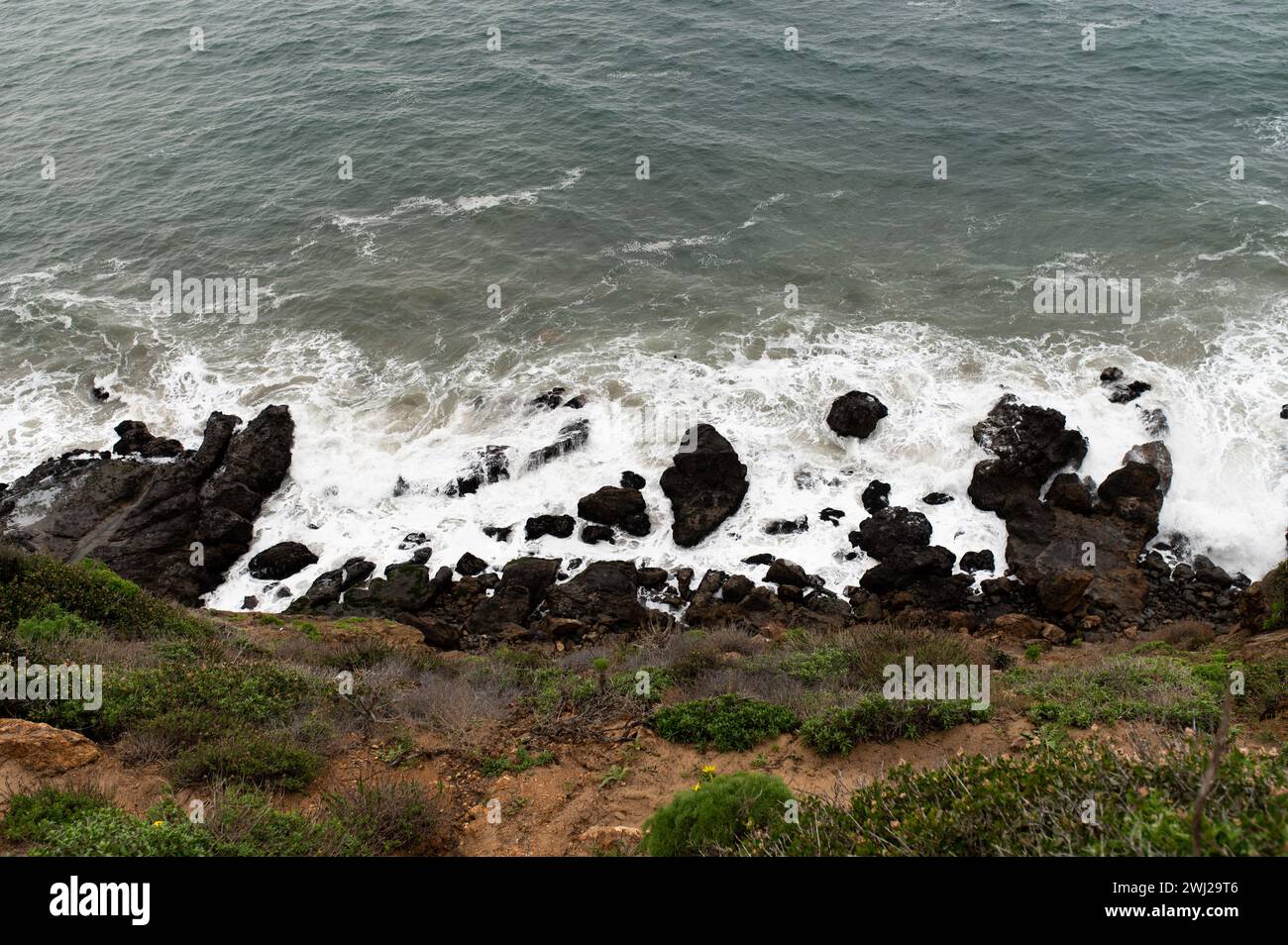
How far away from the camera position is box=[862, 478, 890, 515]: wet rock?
22.7 metres

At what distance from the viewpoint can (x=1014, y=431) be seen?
23.1 m

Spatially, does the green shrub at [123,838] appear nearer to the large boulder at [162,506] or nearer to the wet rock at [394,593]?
the wet rock at [394,593]

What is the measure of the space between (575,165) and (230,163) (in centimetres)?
1649

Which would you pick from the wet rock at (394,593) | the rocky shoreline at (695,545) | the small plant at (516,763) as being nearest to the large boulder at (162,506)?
the rocky shoreline at (695,545)

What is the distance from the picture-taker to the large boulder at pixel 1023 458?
22344 millimetres

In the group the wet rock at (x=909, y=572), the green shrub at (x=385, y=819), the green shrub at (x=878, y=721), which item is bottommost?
the wet rock at (x=909, y=572)

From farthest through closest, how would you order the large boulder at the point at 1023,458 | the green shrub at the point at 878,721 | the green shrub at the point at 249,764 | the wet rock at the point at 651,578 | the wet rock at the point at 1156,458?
the large boulder at the point at 1023,458
the wet rock at the point at 1156,458
the wet rock at the point at 651,578
the green shrub at the point at 878,721
the green shrub at the point at 249,764

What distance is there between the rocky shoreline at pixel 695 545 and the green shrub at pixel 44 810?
34.3ft

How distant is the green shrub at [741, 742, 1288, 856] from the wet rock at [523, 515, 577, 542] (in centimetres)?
1476

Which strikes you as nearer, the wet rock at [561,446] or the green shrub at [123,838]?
the green shrub at [123,838]

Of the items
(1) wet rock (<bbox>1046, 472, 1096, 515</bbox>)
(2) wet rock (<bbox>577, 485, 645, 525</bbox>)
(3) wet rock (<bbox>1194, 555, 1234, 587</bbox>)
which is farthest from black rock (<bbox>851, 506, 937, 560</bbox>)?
(3) wet rock (<bbox>1194, 555, 1234, 587</bbox>)

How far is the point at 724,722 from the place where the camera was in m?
12.3

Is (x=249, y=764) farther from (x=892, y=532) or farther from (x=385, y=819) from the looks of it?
(x=892, y=532)
